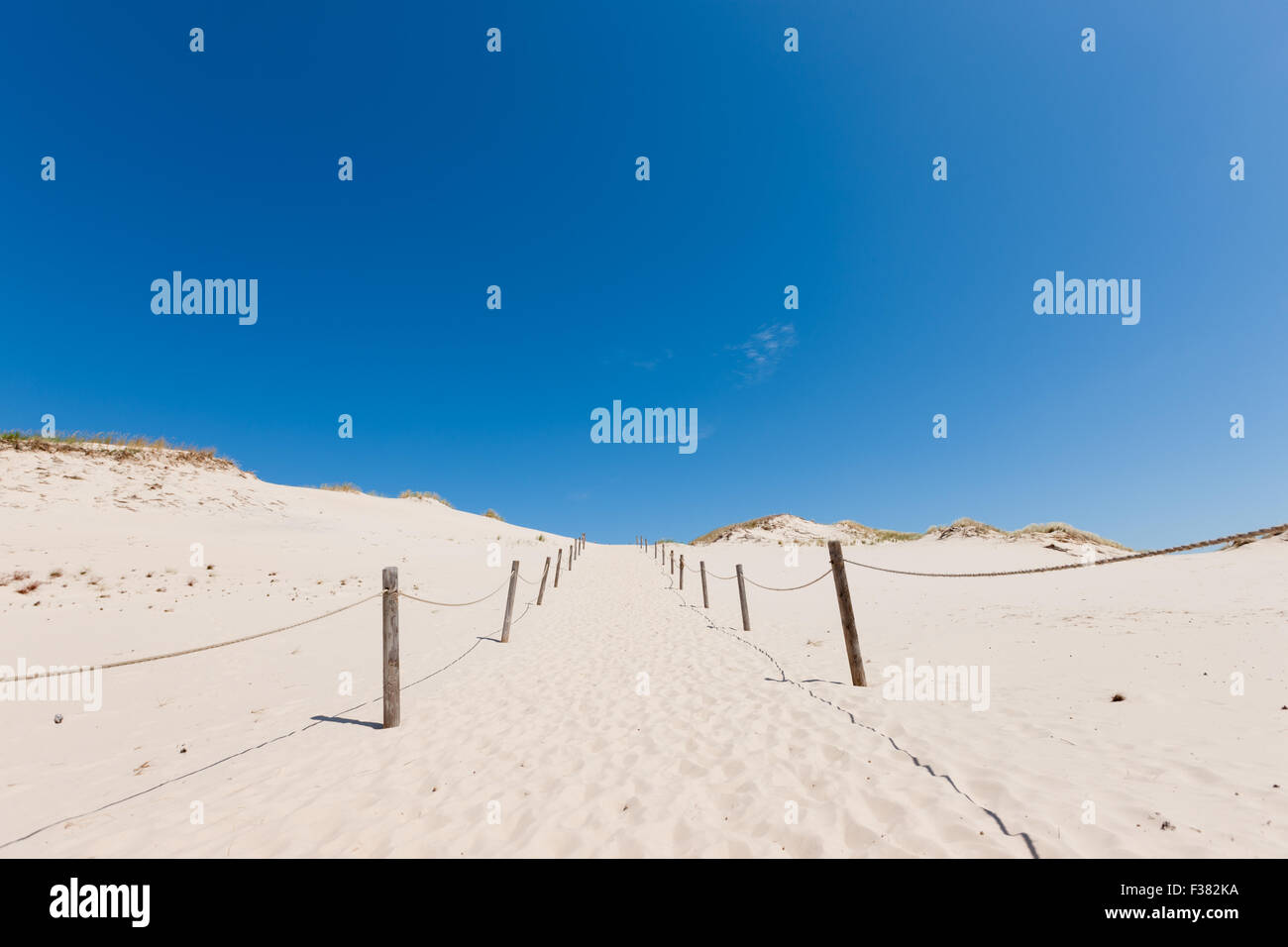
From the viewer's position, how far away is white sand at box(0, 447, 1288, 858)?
127 inches

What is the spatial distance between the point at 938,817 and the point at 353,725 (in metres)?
6.02

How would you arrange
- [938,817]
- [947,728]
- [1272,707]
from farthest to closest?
[947,728] → [1272,707] → [938,817]

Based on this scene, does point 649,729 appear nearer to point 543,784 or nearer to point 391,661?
point 543,784

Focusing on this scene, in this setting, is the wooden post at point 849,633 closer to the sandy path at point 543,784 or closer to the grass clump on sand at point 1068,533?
the sandy path at point 543,784

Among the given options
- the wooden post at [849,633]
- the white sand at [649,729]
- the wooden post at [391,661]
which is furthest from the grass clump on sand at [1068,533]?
the wooden post at [391,661]

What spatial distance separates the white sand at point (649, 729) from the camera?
3234 millimetres

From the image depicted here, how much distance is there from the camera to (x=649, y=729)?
5371mm

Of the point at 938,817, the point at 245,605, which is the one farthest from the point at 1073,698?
the point at 245,605

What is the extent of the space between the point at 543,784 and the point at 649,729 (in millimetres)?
1573

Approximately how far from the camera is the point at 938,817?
3.17 metres

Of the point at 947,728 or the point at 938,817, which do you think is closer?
the point at 938,817

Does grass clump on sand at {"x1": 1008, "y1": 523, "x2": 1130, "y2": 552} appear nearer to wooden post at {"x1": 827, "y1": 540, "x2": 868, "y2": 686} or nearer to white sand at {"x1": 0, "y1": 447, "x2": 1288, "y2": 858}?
white sand at {"x1": 0, "y1": 447, "x2": 1288, "y2": 858}

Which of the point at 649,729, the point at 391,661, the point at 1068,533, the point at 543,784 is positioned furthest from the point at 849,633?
the point at 1068,533
